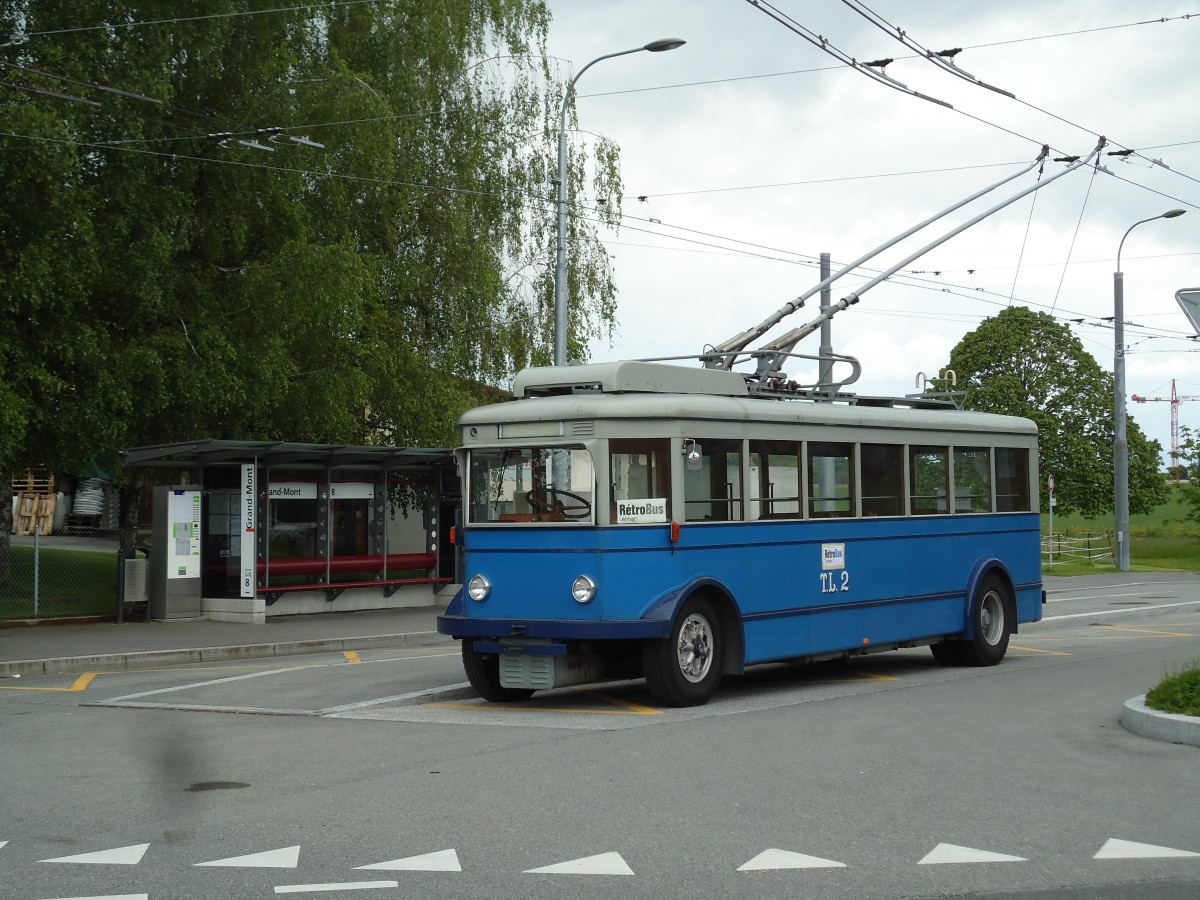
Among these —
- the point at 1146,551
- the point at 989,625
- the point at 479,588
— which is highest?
the point at 479,588

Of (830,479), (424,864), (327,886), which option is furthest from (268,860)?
(830,479)

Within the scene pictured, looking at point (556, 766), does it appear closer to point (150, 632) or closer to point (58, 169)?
point (150, 632)

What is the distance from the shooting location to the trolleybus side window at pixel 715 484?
1291cm

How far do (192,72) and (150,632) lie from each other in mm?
9475

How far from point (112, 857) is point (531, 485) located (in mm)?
6404

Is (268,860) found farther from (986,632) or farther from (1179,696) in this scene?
(986,632)

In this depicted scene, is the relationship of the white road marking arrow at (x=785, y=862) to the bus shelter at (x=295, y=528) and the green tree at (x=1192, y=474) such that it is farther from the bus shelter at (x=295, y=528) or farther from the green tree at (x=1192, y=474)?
the green tree at (x=1192, y=474)

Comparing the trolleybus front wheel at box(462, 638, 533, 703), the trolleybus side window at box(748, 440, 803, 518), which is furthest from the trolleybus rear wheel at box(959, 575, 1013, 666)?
the trolleybus front wheel at box(462, 638, 533, 703)

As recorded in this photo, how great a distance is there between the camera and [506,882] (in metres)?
6.54

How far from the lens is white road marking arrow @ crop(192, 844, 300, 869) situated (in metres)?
6.87

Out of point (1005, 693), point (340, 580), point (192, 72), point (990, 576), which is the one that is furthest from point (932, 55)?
point (340, 580)

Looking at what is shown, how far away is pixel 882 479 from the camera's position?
15344mm

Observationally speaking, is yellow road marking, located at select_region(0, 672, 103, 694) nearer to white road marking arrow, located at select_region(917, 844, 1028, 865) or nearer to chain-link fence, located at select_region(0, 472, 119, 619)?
chain-link fence, located at select_region(0, 472, 119, 619)

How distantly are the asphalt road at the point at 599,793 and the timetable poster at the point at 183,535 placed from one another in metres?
8.73
